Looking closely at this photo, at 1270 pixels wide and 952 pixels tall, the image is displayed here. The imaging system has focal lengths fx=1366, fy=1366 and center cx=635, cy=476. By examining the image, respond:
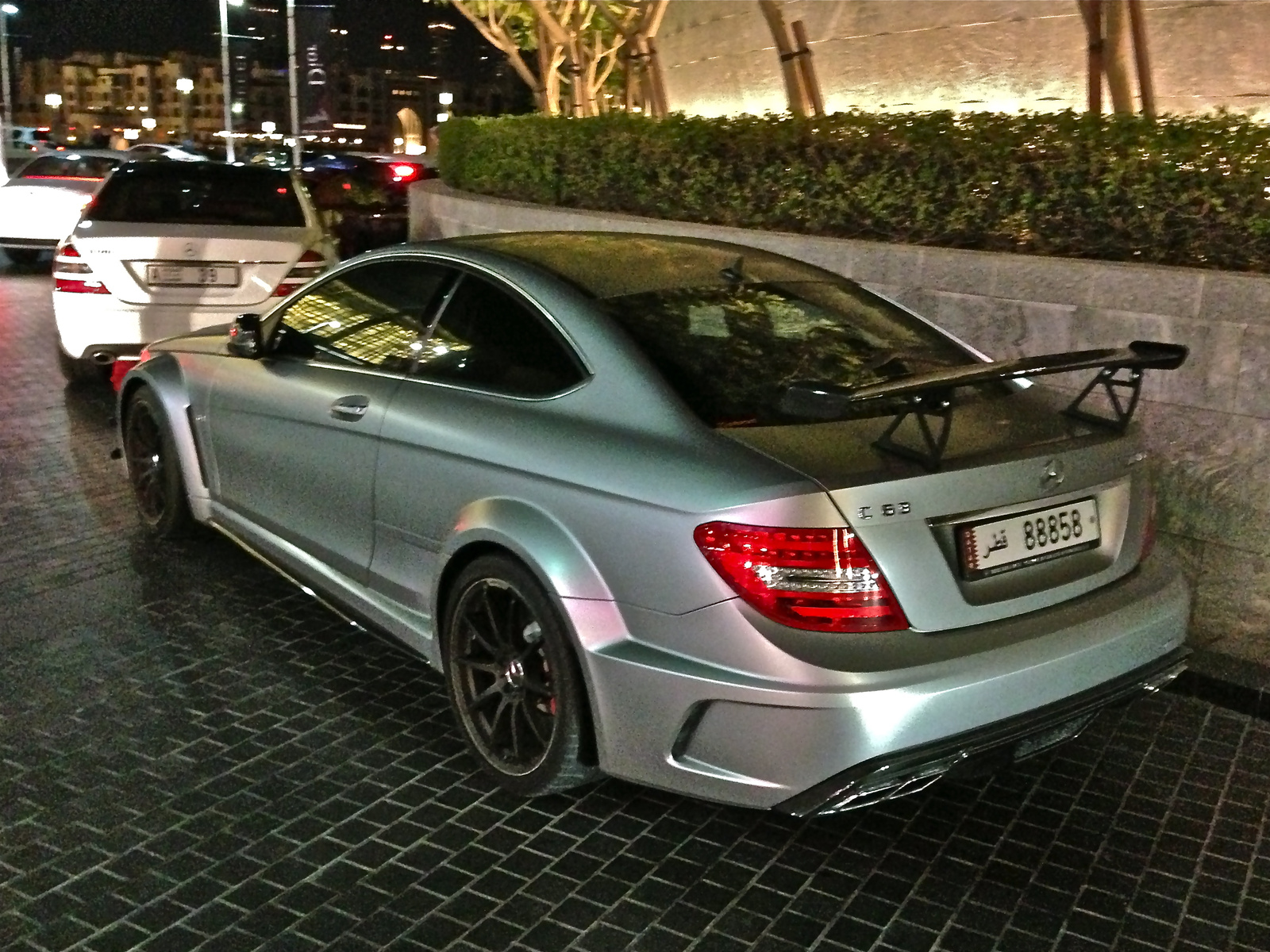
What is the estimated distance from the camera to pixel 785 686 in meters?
3.24

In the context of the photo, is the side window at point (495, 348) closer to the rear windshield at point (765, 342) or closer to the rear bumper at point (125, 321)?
the rear windshield at point (765, 342)

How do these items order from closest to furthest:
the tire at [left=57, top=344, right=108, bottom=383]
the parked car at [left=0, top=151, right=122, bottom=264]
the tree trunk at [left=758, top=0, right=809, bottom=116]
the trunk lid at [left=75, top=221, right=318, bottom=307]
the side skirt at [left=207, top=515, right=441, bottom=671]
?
1. the side skirt at [left=207, top=515, right=441, bottom=671]
2. the trunk lid at [left=75, top=221, right=318, bottom=307]
3. the tire at [left=57, top=344, right=108, bottom=383]
4. the tree trunk at [left=758, top=0, right=809, bottom=116]
5. the parked car at [left=0, top=151, right=122, bottom=264]

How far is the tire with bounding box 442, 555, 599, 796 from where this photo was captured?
3.75 metres

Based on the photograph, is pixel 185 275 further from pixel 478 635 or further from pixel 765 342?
pixel 765 342

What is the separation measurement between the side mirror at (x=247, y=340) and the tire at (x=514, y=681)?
1.72 metres

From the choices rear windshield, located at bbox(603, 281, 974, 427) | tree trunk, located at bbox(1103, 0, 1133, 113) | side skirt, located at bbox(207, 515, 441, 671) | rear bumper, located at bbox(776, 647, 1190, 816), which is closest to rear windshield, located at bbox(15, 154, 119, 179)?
tree trunk, located at bbox(1103, 0, 1133, 113)

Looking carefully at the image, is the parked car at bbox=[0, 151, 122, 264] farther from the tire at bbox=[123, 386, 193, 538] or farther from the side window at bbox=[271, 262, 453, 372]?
the side window at bbox=[271, 262, 453, 372]

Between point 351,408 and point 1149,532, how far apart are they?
2579 millimetres

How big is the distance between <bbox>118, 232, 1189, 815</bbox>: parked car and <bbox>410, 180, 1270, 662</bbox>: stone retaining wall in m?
1.31

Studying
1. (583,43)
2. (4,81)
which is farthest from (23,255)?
(4,81)

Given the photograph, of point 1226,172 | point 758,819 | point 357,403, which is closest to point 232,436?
point 357,403

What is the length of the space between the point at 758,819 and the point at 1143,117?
4.06 m

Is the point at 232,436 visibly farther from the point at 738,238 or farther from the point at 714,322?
the point at 738,238

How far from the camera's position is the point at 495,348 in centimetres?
427
